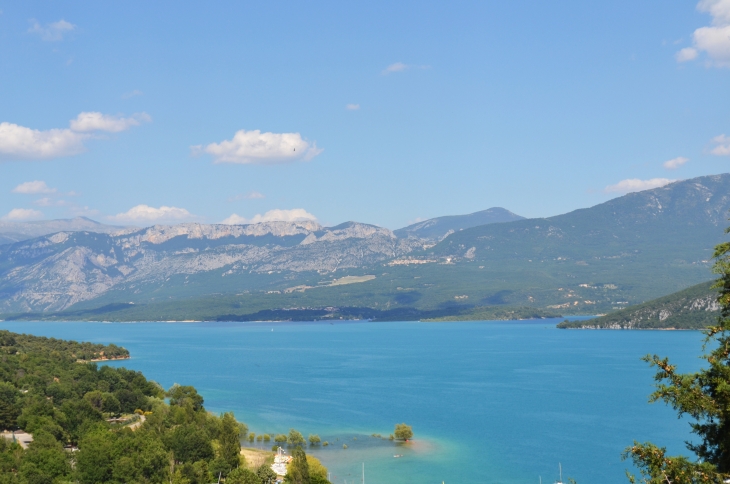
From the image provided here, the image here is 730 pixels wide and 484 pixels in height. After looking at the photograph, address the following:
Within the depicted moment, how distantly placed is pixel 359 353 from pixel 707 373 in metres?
110

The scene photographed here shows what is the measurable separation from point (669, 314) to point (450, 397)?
108 m

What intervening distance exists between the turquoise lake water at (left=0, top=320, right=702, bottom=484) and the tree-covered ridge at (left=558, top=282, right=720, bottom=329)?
56.7ft

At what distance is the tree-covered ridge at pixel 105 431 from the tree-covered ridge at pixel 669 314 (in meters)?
127

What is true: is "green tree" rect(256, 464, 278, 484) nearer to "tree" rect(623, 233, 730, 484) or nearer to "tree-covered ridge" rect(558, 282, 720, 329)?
"tree" rect(623, 233, 730, 484)

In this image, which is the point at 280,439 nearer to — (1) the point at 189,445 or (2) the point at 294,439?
(2) the point at 294,439

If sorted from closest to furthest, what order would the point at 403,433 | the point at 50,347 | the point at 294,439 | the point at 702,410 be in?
the point at 702,410 < the point at 294,439 < the point at 403,433 < the point at 50,347

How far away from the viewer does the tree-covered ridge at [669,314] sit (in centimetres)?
15738

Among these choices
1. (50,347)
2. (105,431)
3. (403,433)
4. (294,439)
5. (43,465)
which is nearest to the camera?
(43,465)

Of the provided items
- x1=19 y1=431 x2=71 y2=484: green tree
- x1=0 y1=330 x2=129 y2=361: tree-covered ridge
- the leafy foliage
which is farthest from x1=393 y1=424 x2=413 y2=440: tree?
x1=0 y1=330 x2=129 y2=361: tree-covered ridge

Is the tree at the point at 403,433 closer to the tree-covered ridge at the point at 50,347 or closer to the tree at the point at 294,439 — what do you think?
the tree at the point at 294,439

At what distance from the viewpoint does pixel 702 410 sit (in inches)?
449

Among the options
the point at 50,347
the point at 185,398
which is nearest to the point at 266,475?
the point at 185,398

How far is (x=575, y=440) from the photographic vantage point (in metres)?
52.5

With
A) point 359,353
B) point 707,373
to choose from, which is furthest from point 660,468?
point 359,353
